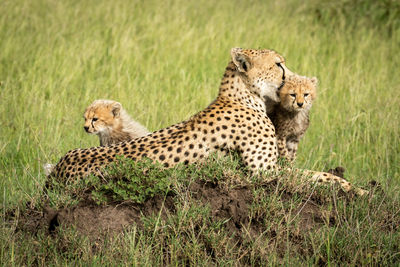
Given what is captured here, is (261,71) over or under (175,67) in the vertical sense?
over

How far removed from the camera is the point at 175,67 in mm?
7453

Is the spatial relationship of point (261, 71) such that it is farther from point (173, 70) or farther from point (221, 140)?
point (173, 70)

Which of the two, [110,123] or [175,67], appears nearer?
[110,123]

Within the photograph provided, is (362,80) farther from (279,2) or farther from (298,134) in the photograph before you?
(279,2)

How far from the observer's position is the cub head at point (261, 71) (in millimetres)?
4492

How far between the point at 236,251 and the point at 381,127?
10.2 feet

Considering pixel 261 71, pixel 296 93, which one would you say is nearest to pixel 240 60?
pixel 261 71

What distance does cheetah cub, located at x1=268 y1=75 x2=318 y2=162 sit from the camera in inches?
177

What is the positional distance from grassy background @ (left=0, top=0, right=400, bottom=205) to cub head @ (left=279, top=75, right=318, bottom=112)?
568 millimetres

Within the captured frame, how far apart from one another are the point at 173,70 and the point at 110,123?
2.31m

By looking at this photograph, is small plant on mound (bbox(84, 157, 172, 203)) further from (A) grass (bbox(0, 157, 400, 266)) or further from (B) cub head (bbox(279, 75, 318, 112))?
(B) cub head (bbox(279, 75, 318, 112))

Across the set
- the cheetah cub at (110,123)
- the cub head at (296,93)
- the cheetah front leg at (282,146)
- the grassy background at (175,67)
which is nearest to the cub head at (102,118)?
the cheetah cub at (110,123)

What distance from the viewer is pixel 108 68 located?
7.26 meters

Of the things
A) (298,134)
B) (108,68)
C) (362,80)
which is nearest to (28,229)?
(298,134)
